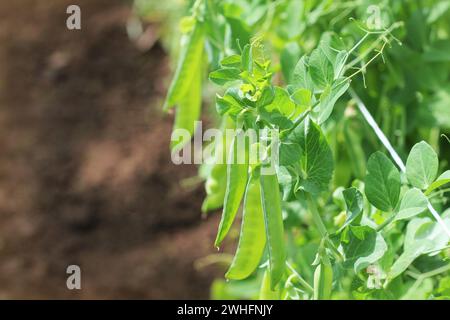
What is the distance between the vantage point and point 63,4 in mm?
3297

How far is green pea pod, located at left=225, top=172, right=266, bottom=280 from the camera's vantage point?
2.68 ft

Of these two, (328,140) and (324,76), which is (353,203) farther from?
(328,140)

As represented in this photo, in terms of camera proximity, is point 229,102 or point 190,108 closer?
point 229,102

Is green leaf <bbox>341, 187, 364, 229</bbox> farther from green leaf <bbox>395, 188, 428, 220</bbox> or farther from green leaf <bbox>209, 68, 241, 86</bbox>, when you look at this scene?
green leaf <bbox>209, 68, 241, 86</bbox>

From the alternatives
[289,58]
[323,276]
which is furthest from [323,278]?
[289,58]

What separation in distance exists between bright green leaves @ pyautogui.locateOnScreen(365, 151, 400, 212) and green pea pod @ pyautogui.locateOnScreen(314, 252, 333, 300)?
0.28ft

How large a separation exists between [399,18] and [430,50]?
84 millimetres

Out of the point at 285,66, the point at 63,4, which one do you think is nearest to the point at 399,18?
the point at 285,66

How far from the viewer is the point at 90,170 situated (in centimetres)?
251

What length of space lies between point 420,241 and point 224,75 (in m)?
0.26

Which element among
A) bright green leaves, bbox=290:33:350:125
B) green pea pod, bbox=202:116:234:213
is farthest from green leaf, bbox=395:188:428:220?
green pea pod, bbox=202:116:234:213

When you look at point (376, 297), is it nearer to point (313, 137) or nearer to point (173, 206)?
point (313, 137)

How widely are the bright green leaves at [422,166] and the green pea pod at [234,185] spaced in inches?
6.4

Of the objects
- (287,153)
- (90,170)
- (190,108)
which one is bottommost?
(287,153)
